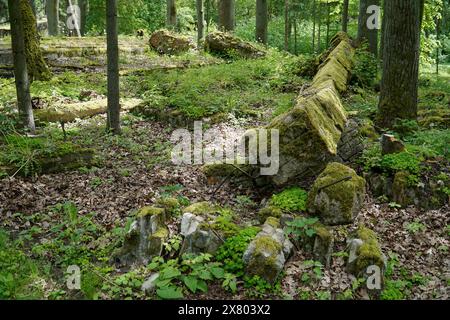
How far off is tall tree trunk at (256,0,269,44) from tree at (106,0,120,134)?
12851mm

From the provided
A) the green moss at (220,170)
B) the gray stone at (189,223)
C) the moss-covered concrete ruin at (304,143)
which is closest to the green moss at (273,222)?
the gray stone at (189,223)

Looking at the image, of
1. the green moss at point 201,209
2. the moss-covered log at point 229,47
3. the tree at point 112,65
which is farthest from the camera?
the moss-covered log at point 229,47

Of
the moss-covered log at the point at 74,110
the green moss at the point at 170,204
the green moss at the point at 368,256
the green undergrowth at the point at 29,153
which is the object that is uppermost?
the moss-covered log at the point at 74,110

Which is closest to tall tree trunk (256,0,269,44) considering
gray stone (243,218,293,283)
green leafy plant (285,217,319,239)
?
green leafy plant (285,217,319,239)

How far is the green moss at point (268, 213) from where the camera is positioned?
6047 millimetres

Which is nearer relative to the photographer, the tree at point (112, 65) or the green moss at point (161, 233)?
the green moss at point (161, 233)

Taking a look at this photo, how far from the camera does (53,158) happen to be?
810 centimetres

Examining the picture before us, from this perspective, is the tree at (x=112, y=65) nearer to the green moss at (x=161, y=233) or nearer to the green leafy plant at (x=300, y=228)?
the green moss at (x=161, y=233)

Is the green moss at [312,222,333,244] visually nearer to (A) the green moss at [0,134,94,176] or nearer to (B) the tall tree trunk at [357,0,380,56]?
(A) the green moss at [0,134,94,176]

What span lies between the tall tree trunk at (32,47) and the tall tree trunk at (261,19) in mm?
11309

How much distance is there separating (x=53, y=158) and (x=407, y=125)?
7197mm

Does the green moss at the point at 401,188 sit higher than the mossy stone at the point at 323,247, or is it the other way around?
the green moss at the point at 401,188

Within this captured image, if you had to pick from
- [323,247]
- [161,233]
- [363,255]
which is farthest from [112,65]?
[363,255]
